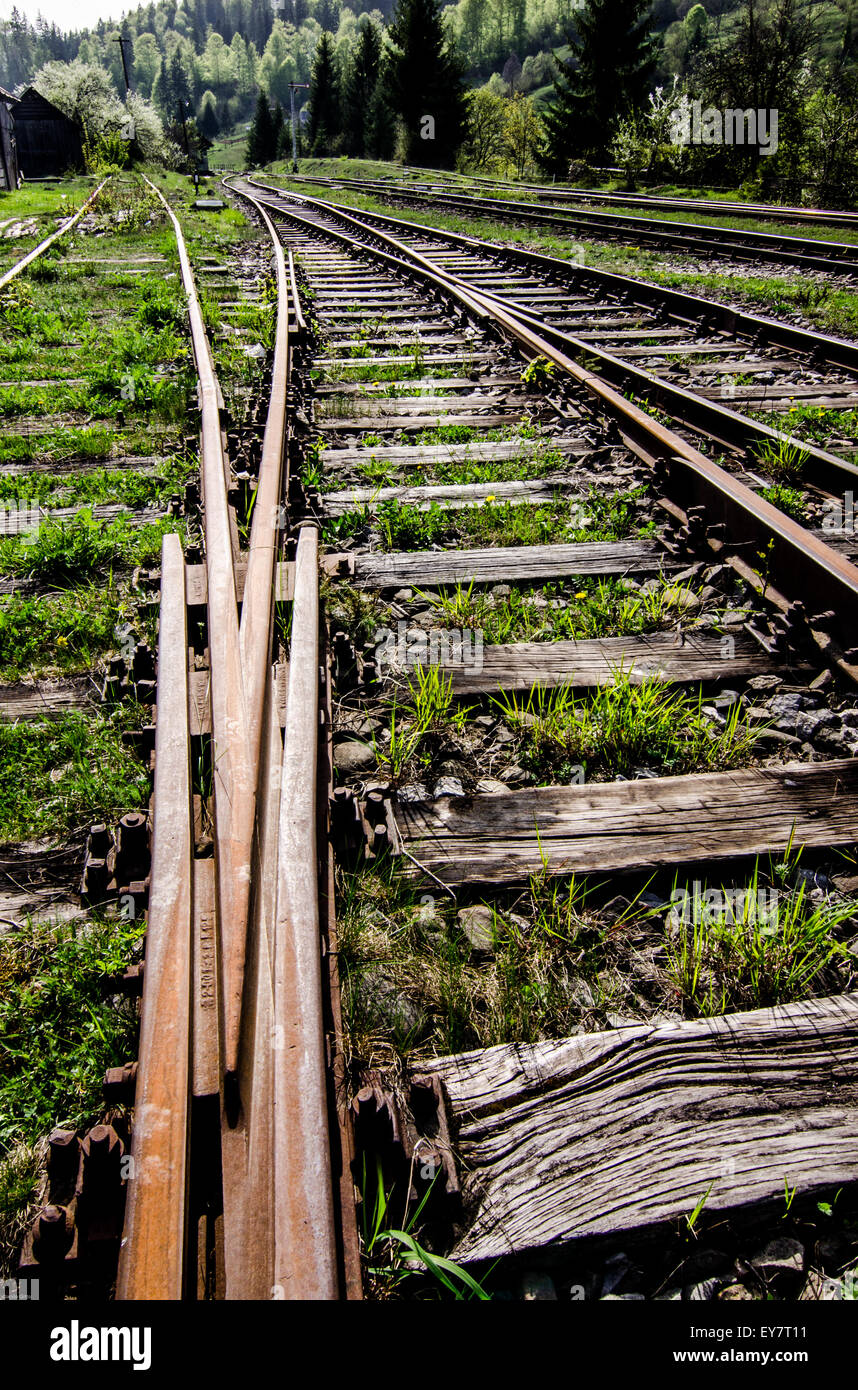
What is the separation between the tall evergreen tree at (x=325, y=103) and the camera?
6325 centimetres

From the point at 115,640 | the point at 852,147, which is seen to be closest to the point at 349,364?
the point at 115,640

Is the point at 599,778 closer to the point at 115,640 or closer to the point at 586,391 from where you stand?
the point at 115,640

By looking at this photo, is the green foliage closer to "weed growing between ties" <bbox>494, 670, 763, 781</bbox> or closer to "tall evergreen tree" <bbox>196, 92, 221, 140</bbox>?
"weed growing between ties" <bbox>494, 670, 763, 781</bbox>

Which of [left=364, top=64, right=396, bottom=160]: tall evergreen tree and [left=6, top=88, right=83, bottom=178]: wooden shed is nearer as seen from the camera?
[left=6, top=88, right=83, bottom=178]: wooden shed

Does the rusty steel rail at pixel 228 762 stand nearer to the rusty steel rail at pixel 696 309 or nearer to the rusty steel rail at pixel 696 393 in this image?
the rusty steel rail at pixel 696 393

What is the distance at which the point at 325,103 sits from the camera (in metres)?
64.0

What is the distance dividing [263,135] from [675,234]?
7510 cm

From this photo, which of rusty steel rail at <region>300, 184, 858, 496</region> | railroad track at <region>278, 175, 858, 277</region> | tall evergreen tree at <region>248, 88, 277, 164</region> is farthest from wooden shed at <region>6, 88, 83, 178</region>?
rusty steel rail at <region>300, 184, 858, 496</region>

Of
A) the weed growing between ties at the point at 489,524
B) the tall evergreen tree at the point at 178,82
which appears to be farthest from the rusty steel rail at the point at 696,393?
the tall evergreen tree at the point at 178,82

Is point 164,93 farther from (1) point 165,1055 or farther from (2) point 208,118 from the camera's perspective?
(1) point 165,1055

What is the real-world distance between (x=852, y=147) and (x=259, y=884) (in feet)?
81.9

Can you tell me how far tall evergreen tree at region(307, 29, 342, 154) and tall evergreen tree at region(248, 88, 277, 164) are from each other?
7.46m

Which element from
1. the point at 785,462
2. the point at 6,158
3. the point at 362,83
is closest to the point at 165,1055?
the point at 785,462

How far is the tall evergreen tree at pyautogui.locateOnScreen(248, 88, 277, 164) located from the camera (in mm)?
70875
